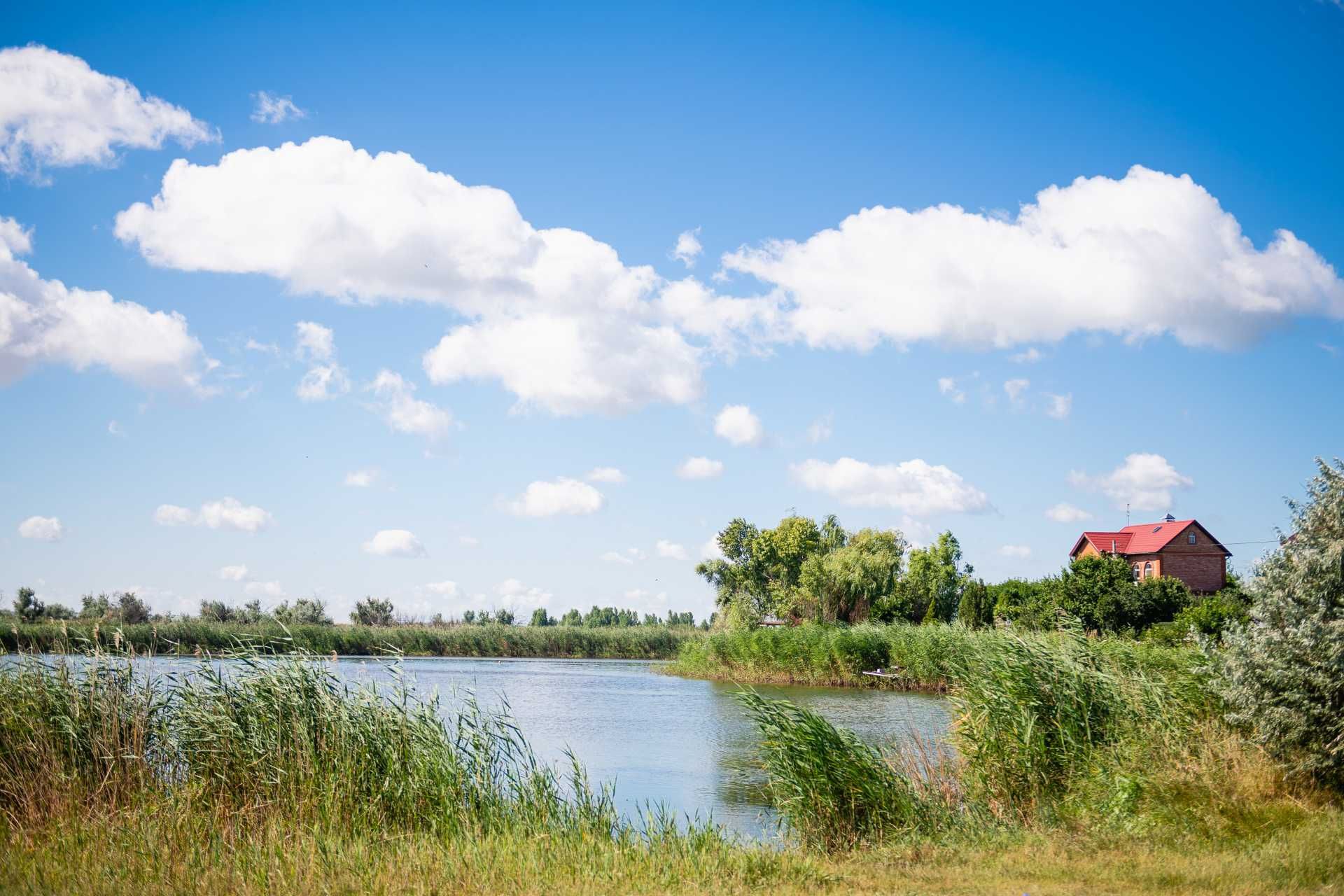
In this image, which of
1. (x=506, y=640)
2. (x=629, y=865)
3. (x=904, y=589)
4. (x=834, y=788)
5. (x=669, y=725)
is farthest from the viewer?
(x=506, y=640)

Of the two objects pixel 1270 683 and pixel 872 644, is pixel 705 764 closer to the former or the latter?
pixel 1270 683

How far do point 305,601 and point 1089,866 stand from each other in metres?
59.1

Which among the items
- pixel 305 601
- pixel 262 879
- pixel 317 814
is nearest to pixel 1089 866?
pixel 262 879

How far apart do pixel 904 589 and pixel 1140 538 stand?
18.9 metres

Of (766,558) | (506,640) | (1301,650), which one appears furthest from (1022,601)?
(506,640)

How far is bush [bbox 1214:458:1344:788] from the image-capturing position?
35.0 ft

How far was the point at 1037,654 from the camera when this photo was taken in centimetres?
1419

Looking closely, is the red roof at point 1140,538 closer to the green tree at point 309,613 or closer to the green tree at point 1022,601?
the green tree at point 1022,601

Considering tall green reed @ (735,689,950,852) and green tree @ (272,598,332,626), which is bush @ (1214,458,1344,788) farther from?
green tree @ (272,598,332,626)

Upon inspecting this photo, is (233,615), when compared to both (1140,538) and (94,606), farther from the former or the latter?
(1140,538)

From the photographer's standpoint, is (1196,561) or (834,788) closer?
(834,788)

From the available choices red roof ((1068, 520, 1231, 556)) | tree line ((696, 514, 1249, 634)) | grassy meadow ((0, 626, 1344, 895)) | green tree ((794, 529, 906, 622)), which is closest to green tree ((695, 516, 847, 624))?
tree line ((696, 514, 1249, 634))

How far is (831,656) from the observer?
Answer: 4350 cm

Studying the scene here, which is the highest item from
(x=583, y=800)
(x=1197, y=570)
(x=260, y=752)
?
(x=1197, y=570)
